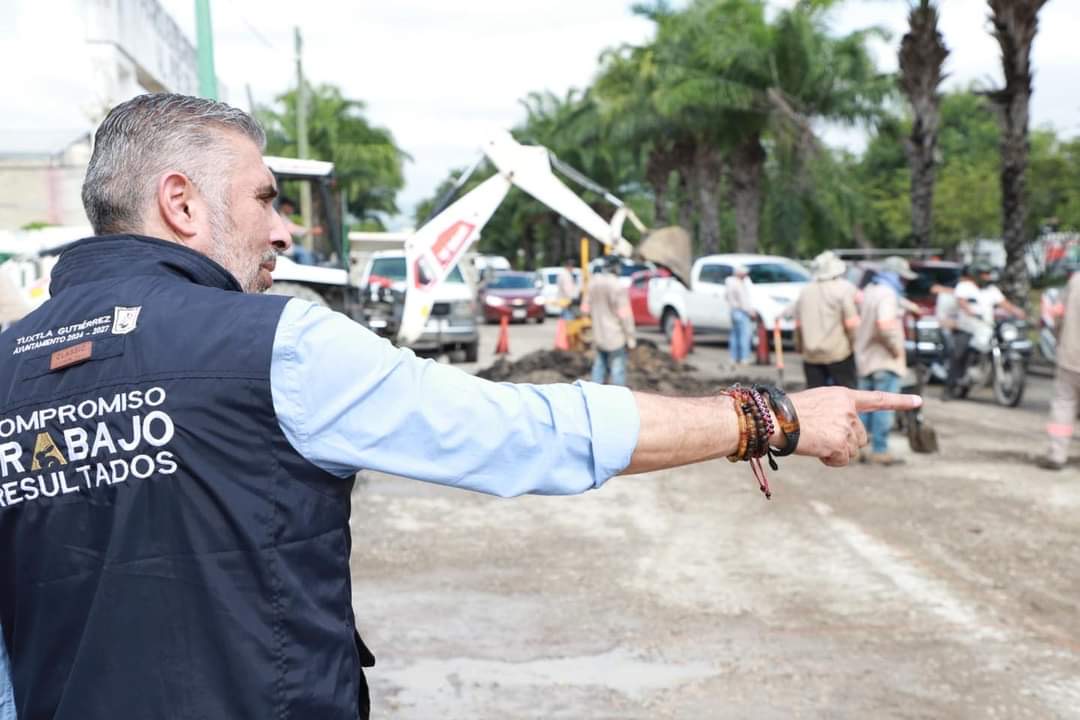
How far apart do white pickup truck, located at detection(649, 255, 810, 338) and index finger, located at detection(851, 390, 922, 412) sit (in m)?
19.1

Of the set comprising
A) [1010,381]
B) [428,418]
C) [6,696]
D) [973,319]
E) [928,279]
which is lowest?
[1010,381]

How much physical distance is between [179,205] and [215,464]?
49 cm

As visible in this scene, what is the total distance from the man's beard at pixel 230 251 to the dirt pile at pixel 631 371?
14.1 meters

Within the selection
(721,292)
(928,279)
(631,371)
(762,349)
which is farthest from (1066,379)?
(721,292)

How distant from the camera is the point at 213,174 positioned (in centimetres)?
199

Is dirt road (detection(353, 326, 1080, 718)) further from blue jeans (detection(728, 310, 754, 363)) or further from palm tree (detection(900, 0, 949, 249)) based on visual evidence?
palm tree (detection(900, 0, 949, 249))

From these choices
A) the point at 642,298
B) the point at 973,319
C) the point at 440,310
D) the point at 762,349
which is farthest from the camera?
the point at 642,298

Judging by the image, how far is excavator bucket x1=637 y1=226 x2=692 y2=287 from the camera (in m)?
13.8

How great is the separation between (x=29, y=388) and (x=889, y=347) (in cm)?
896

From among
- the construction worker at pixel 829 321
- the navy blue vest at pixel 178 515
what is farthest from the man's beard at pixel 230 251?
the construction worker at pixel 829 321

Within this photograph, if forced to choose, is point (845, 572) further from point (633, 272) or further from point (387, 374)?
point (633, 272)

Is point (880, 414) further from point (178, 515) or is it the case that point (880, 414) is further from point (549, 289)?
point (549, 289)

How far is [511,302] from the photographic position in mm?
33875

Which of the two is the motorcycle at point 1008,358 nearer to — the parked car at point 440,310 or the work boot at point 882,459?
the work boot at point 882,459
